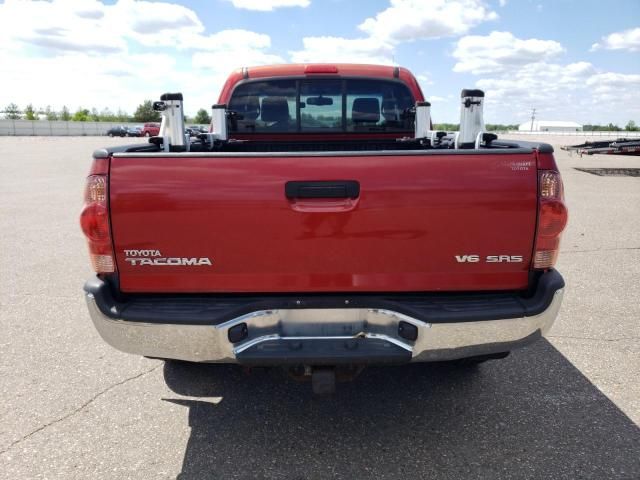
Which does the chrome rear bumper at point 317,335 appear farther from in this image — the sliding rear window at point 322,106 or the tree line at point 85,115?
the tree line at point 85,115

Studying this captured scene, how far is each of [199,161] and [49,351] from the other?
2.44 meters

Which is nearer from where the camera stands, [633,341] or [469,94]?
[469,94]

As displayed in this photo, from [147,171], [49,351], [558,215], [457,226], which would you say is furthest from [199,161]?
[49,351]

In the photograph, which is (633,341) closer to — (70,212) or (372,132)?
(372,132)

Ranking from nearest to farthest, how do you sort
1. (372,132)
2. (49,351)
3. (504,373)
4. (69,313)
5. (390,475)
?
(390,475), (504,373), (49,351), (69,313), (372,132)

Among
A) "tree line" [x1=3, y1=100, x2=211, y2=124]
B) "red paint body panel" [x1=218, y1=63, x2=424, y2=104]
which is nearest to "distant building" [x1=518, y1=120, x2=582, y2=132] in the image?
"tree line" [x1=3, y1=100, x2=211, y2=124]

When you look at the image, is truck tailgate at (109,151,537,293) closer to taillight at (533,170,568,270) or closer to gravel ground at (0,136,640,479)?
taillight at (533,170,568,270)

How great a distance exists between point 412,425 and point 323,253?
1248 mm

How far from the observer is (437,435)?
284 cm

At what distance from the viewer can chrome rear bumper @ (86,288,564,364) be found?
93.1 inches

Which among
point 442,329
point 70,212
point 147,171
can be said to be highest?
point 147,171

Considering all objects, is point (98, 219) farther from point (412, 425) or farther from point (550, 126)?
point (550, 126)

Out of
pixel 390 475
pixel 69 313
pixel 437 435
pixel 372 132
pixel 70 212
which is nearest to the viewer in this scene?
pixel 390 475

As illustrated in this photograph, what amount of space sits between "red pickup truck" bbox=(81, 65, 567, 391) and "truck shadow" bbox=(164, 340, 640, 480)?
550mm
